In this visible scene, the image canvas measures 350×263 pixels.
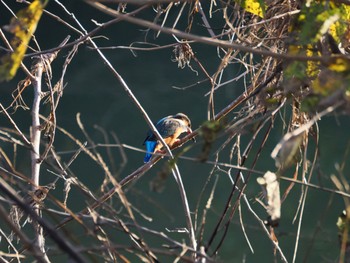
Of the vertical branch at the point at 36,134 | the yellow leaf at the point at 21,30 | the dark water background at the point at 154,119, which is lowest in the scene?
the dark water background at the point at 154,119

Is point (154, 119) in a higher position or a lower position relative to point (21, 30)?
lower

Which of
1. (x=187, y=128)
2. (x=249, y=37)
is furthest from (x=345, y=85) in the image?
(x=187, y=128)

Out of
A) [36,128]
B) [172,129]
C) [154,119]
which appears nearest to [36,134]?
[36,128]

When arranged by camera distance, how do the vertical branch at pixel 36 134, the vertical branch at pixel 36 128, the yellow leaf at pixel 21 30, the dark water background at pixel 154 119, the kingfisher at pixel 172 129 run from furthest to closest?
the dark water background at pixel 154 119 < the kingfisher at pixel 172 129 < the vertical branch at pixel 36 128 < the vertical branch at pixel 36 134 < the yellow leaf at pixel 21 30

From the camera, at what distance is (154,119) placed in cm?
534

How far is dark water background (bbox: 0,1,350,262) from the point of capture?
16.5 feet

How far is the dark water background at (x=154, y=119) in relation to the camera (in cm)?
503

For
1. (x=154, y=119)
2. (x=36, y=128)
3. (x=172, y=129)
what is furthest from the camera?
(x=154, y=119)

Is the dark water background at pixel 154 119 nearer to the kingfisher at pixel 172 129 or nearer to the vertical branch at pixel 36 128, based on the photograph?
the kingfisher at pixel 172 129

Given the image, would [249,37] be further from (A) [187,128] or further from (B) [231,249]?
(B) [231,249]

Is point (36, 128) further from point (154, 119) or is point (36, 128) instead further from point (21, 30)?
point (154, 119)

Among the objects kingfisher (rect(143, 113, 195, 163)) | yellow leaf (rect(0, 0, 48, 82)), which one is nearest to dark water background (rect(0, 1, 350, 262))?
kingfisher (rect(143, 113, 195, 163))

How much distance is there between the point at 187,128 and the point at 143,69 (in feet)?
3.03

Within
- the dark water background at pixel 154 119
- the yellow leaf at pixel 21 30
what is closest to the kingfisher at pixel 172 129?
the dark water background at pixel 154 119
